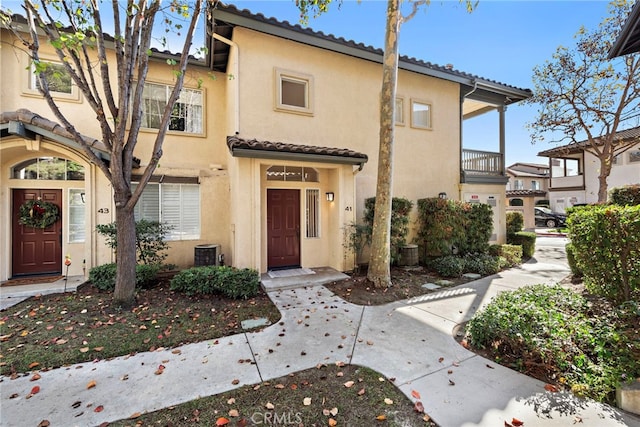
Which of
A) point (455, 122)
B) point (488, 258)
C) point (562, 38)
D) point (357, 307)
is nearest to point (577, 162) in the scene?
point (562, 38)

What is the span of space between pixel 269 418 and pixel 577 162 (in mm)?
34617

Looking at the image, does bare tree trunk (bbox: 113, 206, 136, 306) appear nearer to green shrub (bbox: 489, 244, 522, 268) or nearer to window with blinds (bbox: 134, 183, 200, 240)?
window with blinds (bbox: 134, 183, 200, 240)

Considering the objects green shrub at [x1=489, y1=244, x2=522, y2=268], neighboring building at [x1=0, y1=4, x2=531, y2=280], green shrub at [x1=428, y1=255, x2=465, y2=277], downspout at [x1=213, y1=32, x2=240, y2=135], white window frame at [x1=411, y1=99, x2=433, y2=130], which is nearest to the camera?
neighboring building at [x1=0, y1=4, x2=531, y2=280]

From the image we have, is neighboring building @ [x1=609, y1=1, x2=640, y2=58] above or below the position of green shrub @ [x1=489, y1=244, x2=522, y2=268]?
above

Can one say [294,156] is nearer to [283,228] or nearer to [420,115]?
[283,228]

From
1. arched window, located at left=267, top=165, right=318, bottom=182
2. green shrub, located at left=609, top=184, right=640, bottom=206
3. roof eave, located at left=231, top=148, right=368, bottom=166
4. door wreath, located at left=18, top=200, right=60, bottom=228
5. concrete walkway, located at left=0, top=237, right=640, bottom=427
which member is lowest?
concrete walkway, located at left=0, top=237, right=640, bottom=427

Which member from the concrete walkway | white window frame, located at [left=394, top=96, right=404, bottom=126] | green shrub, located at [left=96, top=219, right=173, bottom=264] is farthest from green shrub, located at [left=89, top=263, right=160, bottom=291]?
white window frame, located at [left=394, top=96, right=404, bottom=126]

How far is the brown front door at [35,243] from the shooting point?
7566mm

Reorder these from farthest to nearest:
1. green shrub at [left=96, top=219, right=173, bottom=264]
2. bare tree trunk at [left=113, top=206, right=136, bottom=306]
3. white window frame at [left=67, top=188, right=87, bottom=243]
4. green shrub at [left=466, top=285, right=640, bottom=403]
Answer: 1. white window frame at [left=67, top=188, right=87, bottom=243]
2. green shrub at [left=96, top=219, right=173, bottom=264]
3. bare tree trunk at [left=113, top=206, right=136, bottom=306]
4. green shrub at [left=466, top=285, right=640, bottom=403]

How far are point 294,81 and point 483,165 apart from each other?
9135 mm

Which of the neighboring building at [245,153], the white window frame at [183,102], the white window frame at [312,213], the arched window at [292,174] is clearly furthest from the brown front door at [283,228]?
the white window frame at [183,102]

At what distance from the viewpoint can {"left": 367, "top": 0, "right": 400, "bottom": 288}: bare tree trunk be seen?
6.39m

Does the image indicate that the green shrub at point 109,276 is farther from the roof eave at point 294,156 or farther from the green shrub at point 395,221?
the green shrub at point 395,221

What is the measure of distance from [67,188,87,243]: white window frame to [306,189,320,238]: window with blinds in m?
6.65
